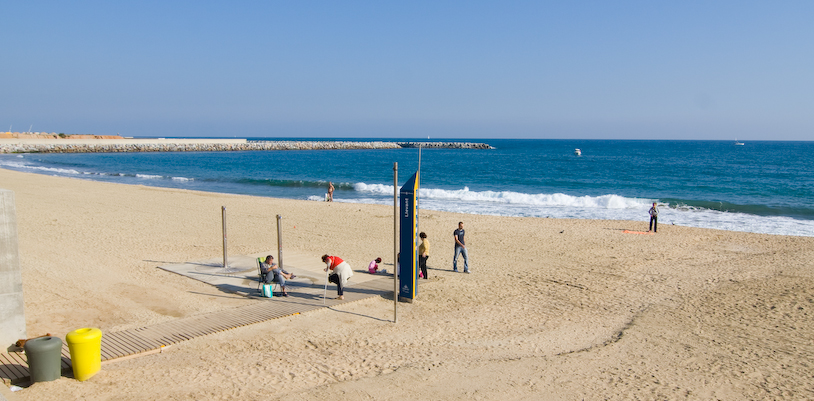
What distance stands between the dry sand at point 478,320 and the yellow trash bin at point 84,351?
137mm

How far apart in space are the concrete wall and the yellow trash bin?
1520 mm

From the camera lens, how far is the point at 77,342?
6.37 metres

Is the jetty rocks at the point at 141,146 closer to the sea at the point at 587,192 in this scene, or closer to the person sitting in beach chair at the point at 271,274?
the sea at the point at 587,192

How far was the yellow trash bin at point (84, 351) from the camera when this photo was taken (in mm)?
6387

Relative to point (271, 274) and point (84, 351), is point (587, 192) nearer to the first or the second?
point (271, 274)

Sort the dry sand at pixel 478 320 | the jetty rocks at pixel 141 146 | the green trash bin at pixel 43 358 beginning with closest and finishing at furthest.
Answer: the green trash bin at pixel 43 358 < the dry sand at pixel 478 320 < the jetty rocks at pixel 141 146

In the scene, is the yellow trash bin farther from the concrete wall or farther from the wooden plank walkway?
the concrete wall

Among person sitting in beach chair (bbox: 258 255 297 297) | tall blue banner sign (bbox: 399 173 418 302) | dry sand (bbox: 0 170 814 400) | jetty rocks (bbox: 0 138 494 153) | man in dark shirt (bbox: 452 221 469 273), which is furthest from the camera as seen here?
jetty rocks (bbox: 0 138 494 153)

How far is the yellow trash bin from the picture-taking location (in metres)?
6.39

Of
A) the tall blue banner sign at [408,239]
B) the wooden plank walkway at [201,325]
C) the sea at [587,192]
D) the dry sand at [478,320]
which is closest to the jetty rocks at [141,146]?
the sea at [587,192]

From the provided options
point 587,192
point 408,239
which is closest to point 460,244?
point 408,239

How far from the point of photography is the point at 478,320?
919 cm

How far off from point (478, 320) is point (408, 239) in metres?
1.98

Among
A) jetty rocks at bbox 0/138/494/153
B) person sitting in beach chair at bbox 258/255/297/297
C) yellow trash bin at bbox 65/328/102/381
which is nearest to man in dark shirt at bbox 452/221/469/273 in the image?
person sitting in beach chair at bbox 258/255/297/297
